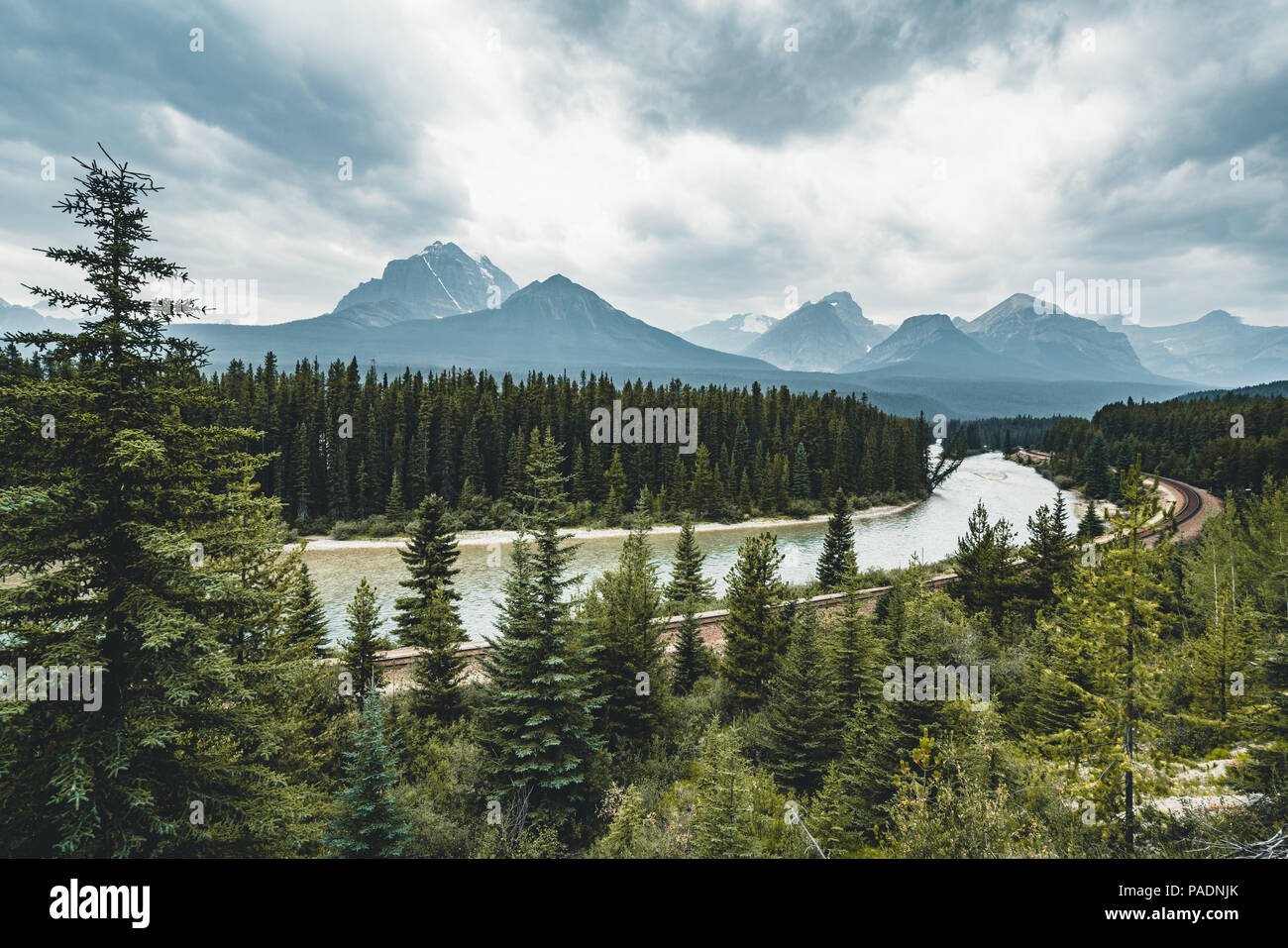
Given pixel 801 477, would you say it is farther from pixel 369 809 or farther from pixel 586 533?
pixel 369 809

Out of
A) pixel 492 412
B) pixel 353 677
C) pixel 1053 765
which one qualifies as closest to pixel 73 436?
pixel 353 677

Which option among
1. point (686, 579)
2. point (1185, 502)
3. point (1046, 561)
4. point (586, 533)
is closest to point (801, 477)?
point (586, 533)

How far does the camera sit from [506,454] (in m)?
80.5

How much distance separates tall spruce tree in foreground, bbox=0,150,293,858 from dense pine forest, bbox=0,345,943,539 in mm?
53169

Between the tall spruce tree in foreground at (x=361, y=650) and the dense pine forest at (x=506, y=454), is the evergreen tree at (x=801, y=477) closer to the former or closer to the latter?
the dense pine forest at (x=506, y=454)

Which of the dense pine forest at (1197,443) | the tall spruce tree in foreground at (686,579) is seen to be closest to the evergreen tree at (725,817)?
the tall spruce tree in foreground at (686,579)

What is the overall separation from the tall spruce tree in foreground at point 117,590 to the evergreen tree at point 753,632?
1537cm

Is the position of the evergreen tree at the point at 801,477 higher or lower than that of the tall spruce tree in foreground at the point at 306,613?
higher

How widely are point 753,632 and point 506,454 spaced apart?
210 ft

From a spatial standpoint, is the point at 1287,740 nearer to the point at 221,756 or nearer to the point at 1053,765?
the point at 1053,765

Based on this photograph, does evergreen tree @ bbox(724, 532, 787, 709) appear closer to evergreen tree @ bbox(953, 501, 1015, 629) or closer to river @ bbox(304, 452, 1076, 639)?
river @ bbox(304, 452, 1076, 639)

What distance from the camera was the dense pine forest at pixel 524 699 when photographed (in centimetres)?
800

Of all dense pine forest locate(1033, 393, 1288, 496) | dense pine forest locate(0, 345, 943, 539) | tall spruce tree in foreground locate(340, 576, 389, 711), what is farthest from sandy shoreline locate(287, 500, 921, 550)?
tall spruce tree in foreground locate(340, 576, 389, 711)
